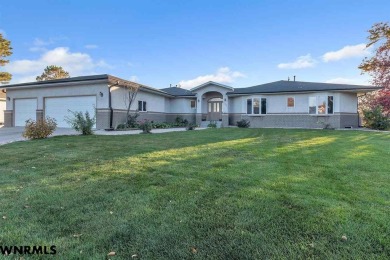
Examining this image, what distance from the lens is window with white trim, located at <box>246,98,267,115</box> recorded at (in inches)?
869

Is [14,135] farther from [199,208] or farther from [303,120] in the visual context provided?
[303,120]

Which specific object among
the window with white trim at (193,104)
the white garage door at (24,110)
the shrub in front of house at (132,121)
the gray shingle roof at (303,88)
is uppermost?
the gray shingle roof at (303,88)

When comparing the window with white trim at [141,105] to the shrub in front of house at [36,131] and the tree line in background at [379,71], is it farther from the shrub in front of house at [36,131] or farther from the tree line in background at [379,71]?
the tree line in background at [379,71]

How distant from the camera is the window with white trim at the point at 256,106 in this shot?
72.4 feet

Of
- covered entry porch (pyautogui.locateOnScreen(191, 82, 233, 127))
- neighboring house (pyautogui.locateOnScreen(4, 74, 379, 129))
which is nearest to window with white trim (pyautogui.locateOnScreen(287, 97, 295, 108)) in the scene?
neighboring house (pyautogui.locateOnScreen(4, 74, 379, 129))

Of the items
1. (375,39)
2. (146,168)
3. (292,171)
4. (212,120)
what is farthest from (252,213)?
(212,120)

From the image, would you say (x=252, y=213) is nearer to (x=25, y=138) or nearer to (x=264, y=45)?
(x=25, y=138)

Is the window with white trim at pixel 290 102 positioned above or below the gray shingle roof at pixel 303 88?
below

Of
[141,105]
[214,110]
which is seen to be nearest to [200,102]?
[214,110]

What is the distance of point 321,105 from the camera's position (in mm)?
20125

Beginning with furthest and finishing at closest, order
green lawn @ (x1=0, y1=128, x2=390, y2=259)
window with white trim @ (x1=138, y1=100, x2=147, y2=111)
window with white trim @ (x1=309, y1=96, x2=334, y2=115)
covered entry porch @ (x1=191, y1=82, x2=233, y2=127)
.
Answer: covered entry porch @ (x1=191, y1=82, x2=233, y2=127) → window with white trim @ (x1=138, y1=100, x2=147, y2=111) → window with white trim @ (x1=309, y1=96, x2=334, y2=115) → green lawn @ (x1=0, y1=128, x2=390, y2=259)

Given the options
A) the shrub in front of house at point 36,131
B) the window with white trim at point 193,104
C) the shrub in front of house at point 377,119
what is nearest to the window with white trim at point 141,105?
the window with white trim at point 193,104

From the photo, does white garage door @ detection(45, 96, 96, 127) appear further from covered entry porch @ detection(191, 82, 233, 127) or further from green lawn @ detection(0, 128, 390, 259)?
green lawn @ detection(0, 128, 390, 259)

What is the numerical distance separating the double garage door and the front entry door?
12058 millimetres
